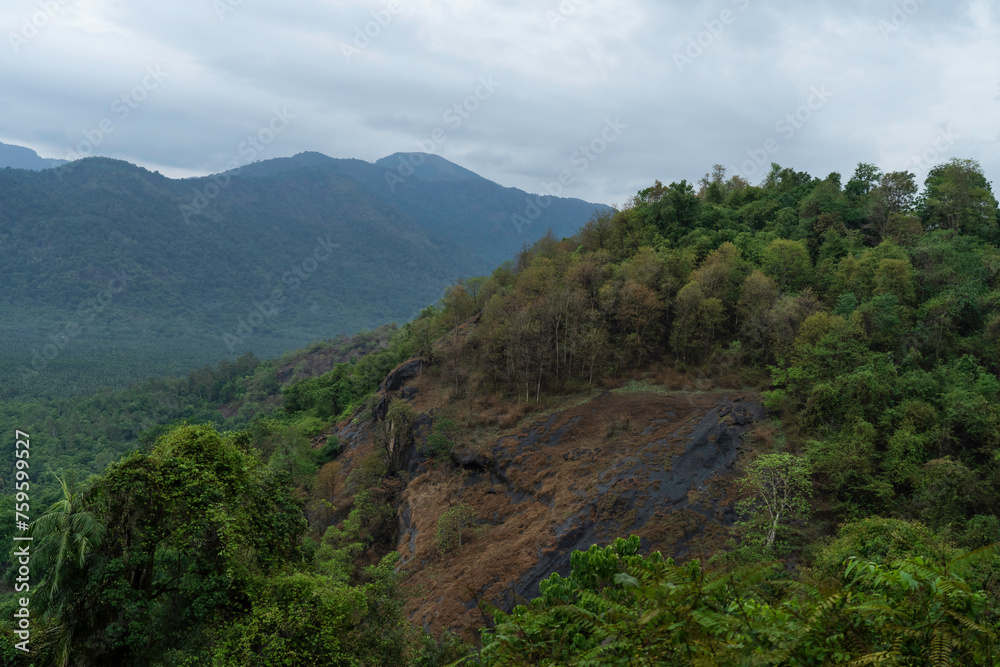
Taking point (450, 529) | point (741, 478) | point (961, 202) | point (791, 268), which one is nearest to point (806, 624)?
point (741, 478)

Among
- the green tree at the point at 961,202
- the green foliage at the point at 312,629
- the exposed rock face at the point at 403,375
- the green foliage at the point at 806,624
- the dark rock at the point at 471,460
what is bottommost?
the dark rock at the point at 471,460

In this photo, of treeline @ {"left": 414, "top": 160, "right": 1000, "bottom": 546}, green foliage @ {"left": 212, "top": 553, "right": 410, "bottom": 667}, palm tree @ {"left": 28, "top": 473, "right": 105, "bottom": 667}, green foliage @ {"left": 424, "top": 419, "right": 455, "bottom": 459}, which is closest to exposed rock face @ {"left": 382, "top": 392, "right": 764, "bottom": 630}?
green foliage @ {"left": 424, "top": 419, "right": 455, "bottom": 459}

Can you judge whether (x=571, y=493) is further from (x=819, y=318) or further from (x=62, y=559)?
(x=62, y=559)

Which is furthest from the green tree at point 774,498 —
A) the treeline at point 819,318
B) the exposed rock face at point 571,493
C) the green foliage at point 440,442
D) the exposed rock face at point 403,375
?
the exposed rock face at point 403,375

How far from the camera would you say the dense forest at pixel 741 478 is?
4.91m

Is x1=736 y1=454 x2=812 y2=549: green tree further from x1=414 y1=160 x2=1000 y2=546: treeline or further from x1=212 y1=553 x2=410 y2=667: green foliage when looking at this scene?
x1=212 y1=553 x2=410 y2=667: green foliage

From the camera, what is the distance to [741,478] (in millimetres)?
20625

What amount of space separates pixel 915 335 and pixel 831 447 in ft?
36.9

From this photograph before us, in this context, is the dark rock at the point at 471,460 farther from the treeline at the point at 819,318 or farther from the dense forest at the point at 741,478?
the treeline at the point at 819,318

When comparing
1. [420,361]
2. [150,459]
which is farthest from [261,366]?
[150,459]

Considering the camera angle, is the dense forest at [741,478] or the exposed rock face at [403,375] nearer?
the dense forest at [741,478]

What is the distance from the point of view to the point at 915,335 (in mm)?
27594

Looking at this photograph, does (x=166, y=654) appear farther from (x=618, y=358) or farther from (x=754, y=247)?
(x=754, y=247)

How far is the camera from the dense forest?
16.1ft
